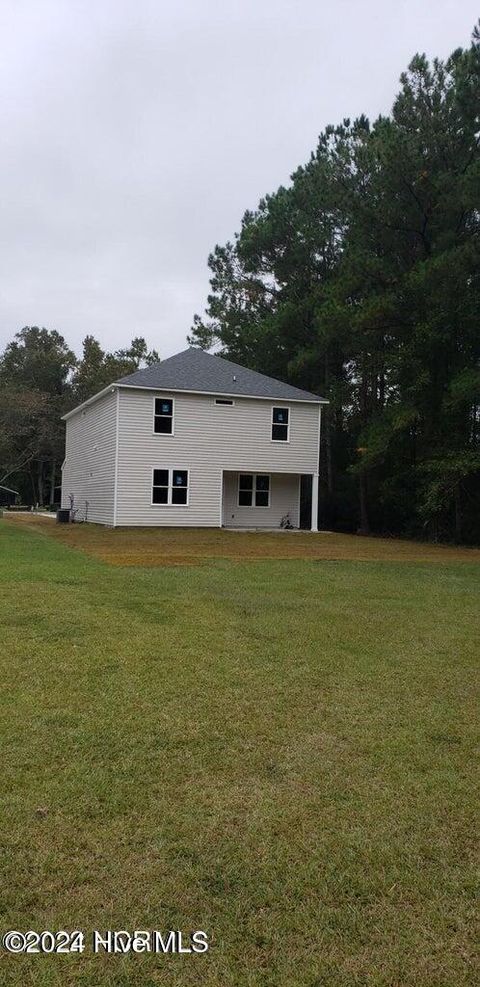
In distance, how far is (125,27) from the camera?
13227 mm

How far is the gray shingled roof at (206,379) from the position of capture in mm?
20656

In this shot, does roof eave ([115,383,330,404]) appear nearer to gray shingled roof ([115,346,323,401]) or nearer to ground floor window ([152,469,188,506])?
gray shingled roof ([115,346,323,401])

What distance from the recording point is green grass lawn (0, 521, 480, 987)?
192cm

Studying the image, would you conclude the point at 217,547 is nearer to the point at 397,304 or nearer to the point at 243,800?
the point at 397,304

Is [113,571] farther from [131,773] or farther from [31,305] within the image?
[31,305]

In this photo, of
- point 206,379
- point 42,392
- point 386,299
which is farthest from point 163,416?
point 42,392

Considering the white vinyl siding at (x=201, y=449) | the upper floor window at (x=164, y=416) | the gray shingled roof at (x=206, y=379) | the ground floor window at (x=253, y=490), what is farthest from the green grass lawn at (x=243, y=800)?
the ground floor window at (x=253, y=490)

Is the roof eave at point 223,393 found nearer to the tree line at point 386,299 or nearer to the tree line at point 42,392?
the tree line at point 386,299

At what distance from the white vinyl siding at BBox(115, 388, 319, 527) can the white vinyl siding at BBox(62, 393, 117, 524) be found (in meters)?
0.59

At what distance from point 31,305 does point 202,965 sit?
42651 millimetres

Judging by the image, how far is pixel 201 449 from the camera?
21.1 m

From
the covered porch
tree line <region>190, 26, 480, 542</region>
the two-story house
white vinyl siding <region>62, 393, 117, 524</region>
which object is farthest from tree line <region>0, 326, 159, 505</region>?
the covered porch

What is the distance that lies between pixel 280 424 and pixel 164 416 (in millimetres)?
4171

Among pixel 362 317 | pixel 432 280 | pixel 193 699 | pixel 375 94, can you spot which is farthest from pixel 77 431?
pixel 193 699
